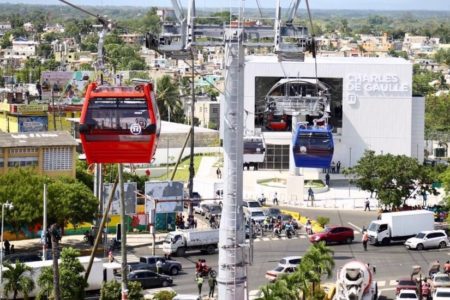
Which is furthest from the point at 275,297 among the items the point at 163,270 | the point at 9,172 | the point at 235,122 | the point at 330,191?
the point at 330,191

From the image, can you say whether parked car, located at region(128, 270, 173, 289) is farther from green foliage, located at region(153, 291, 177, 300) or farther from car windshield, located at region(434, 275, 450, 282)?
car windshield, located at region(434, 275, 450, 282)

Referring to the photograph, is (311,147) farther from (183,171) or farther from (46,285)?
(183,171)

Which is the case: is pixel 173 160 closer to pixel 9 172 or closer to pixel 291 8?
pixel 9 172

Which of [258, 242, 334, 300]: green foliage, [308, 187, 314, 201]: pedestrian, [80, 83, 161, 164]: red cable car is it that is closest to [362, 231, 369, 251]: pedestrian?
[258, 242, 334, 300]: green foliage

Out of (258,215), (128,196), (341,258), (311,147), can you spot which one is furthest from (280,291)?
(258,215)

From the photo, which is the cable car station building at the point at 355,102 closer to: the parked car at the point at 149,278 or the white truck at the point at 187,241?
the white truck at the point at 187,241

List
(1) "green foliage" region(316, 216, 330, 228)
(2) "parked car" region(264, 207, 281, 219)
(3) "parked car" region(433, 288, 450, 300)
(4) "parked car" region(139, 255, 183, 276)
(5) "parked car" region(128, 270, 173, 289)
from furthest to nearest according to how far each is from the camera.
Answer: (2) "parked car" region(264, 207, 281, 219), (1) "green foliage" region(316, 216, 330, 228), (4) "parked car" region(139, 255, 183, 276), (5) "parked car" region(128, 270, 173, 289), (3) "parked car" region(433, 288, 450, 300)
